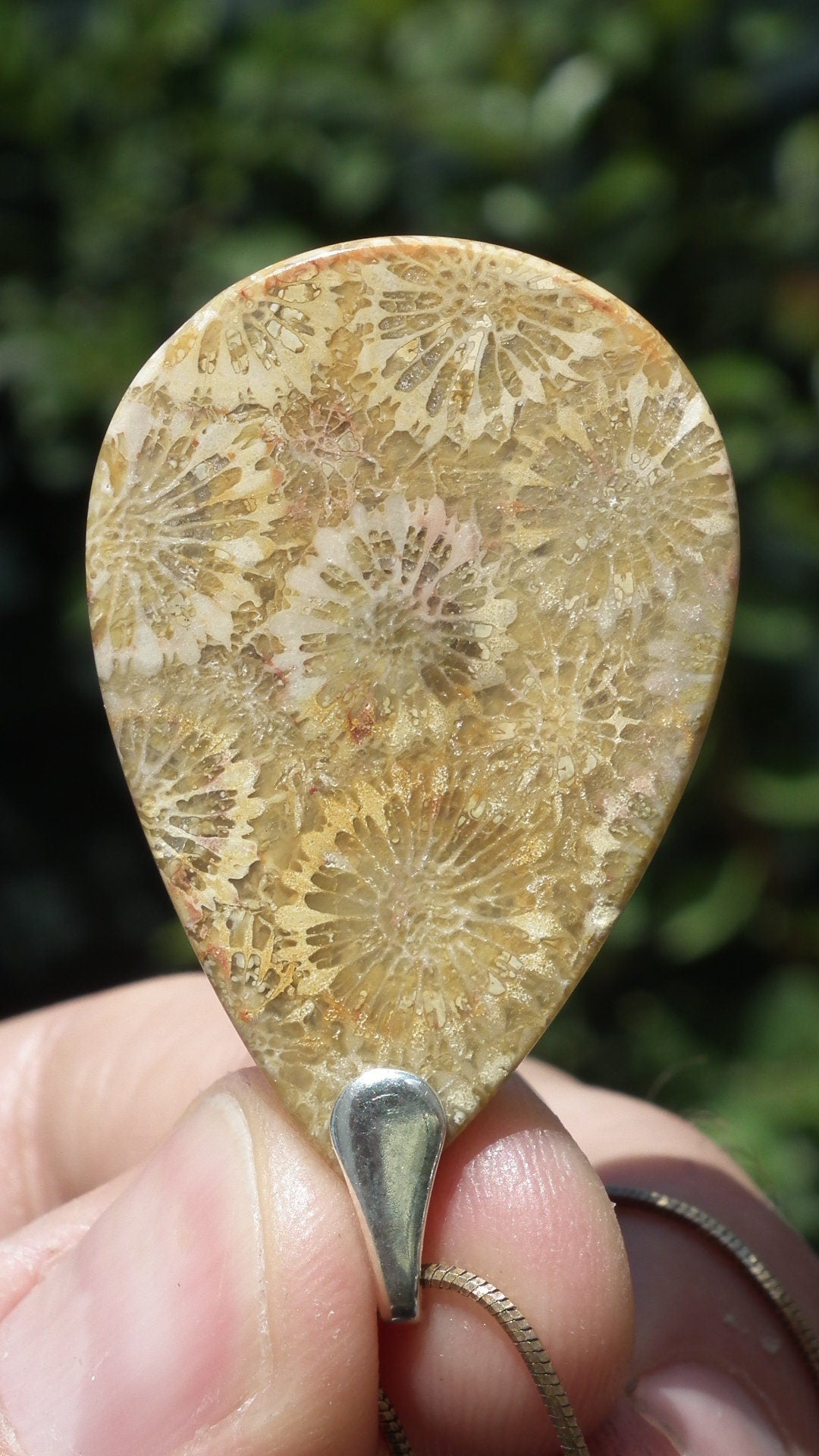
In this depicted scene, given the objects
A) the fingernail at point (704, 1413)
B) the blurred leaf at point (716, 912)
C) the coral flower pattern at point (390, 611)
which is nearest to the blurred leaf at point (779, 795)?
the blurred leaf at point (716, 912)

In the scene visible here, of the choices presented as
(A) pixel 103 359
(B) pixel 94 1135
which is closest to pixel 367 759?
(B) pixel 94 1135

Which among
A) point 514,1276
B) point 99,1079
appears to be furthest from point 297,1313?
point 99,1079

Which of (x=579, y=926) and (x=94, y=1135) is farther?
(x=94, y=1135)

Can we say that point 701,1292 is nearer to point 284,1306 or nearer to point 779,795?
point 284,1306

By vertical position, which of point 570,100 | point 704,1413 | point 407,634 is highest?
point 570,100

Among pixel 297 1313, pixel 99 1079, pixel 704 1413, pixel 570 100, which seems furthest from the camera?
pixel 570 100

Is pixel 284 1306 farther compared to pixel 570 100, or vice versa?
pixel 570 100

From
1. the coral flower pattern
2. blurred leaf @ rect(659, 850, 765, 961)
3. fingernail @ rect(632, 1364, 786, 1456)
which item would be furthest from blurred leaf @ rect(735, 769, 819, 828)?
the coral flower pattern

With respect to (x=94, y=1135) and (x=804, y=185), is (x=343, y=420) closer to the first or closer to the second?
(x=94, y=1135)
